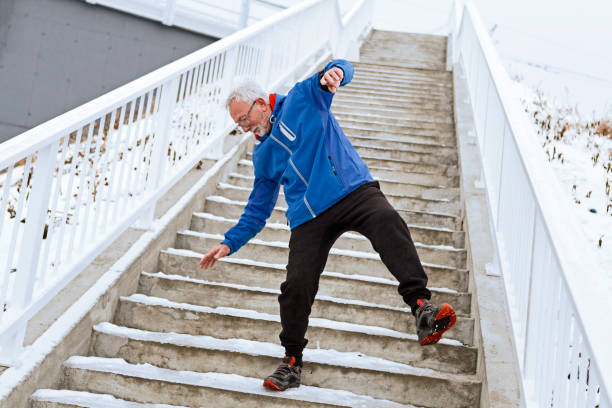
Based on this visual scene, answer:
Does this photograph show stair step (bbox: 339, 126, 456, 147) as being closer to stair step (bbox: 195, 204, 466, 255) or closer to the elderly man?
stair step (bbox: 195, 204, 466, 255)

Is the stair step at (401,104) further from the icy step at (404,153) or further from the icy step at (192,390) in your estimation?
the icy step at (192,390)

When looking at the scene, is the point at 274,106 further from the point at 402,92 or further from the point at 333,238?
the point at 402,92

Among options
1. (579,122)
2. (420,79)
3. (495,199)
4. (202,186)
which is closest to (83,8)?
(420,79)

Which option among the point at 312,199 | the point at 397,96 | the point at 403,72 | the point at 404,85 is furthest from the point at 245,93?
the point at 403,72

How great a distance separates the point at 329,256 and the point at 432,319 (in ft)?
5.18

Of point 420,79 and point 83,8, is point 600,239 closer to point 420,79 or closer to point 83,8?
point 420,79

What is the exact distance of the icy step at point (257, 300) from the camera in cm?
338

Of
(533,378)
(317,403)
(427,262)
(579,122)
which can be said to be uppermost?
(579,122)

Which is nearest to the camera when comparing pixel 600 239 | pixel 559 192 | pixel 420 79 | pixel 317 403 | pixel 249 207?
pixel 559 192

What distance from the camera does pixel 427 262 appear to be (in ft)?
13.3

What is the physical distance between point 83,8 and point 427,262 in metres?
8.04

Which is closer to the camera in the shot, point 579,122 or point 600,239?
point 600,239

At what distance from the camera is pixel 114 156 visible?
3.27 meters

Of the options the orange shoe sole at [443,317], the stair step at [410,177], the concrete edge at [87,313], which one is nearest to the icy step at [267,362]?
the concrete edge at [87,313]
